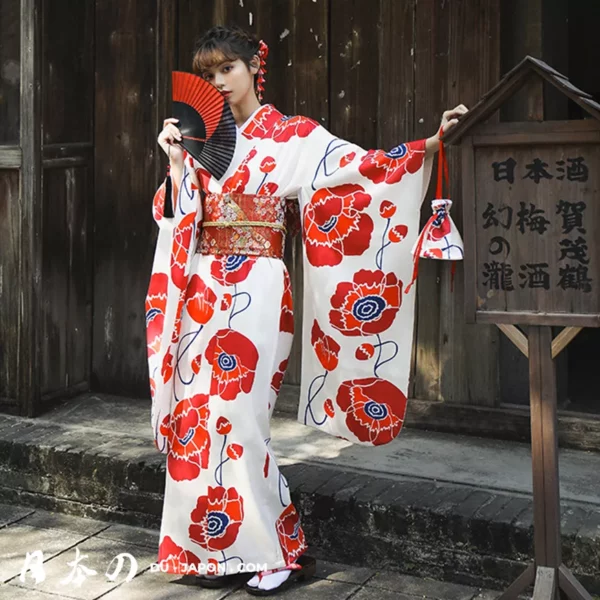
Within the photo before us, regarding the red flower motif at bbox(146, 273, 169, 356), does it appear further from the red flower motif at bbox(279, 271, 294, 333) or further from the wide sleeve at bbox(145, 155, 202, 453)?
the red flower motif at bbox(279, 271, 294, 333)

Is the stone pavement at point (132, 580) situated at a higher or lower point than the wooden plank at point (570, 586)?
lower

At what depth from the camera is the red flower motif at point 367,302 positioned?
5.04 meters

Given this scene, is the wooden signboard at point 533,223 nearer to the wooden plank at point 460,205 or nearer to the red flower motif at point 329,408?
the red flower motif at point 329,408

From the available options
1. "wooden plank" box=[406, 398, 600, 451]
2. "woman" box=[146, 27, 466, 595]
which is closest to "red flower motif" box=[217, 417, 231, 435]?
"woman" box=[146, 27, 466, 595]

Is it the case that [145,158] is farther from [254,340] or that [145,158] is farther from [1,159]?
[254,340]

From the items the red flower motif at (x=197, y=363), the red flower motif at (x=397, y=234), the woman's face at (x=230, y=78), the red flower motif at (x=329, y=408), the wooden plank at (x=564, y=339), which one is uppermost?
the woman's face at (x=230, y=78)

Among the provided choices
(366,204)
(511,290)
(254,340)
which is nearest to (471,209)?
(511,290)

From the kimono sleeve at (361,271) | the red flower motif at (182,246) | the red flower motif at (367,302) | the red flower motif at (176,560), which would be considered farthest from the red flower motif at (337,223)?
the red flower motif at (176,560)

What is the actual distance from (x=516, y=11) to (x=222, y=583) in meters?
3.04

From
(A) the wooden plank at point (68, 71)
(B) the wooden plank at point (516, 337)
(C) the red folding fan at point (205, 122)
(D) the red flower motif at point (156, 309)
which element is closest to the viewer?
(B) the wooden plank at point (516, 337)

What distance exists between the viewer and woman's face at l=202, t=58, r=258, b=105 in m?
5.00

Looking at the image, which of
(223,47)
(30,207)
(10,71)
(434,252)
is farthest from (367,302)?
(10,71)

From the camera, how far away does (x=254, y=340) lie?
5016 millimetres

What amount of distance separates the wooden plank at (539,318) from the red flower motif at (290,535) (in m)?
1.35
